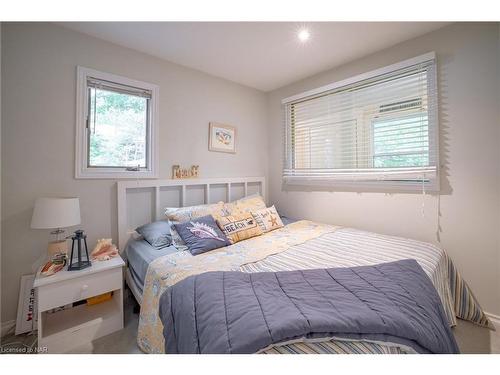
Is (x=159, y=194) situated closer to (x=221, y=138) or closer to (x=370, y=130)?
(x=221, y=138)

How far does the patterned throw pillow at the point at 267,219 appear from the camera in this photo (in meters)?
2.15

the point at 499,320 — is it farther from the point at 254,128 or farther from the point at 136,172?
the point at 136,172

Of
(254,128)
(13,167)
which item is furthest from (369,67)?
(13,167)

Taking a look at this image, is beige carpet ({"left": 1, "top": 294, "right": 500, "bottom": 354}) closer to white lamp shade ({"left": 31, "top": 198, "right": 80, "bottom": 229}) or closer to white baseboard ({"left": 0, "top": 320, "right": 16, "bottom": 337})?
white baseboard ({"left": 0, "top": 320, "right": 16, "bottom": 337})

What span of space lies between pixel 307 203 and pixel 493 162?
5.36 ft

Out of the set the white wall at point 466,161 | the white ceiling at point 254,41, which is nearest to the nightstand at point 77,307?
the white ceiling at point 254,41

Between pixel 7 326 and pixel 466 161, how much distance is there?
12.1 feet

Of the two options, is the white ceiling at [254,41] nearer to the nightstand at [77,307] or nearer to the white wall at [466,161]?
the white wall at [466,161]

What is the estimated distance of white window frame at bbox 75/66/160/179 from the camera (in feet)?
5.78

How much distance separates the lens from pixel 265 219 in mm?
2207

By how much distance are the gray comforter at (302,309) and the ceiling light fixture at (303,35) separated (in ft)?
6.10

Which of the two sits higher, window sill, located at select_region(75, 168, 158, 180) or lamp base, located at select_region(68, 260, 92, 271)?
window sill, located at select_region(75, 168, 158, 180)

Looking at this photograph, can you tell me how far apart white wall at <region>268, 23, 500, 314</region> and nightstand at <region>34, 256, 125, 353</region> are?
250 centimetres

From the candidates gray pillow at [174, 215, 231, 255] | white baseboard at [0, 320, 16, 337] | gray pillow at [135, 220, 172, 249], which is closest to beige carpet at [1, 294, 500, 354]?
white baseboard at [0, 320, 16, 337]
